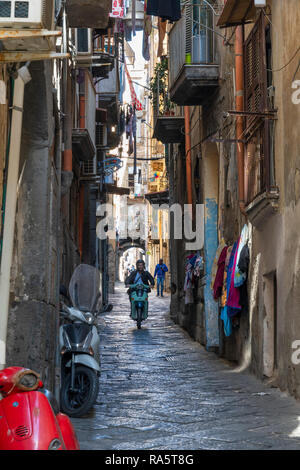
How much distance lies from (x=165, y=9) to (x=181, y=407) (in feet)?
24.4

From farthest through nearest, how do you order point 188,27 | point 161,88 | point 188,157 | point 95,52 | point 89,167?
1. point 89,167
2. point 161,88
3. point 95,52
4. point 188,157
5. point 188,27

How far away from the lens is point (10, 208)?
21.4 ft

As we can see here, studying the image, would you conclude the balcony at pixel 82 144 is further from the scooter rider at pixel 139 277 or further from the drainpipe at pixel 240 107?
the drainpipe at pixel 240 107

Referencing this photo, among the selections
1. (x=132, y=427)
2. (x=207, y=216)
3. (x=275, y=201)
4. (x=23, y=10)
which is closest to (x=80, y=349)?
(x=132, y=427)

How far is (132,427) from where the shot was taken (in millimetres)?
6621

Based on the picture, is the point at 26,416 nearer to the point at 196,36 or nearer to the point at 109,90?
the point at 196,36

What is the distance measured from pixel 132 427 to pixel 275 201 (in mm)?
3271

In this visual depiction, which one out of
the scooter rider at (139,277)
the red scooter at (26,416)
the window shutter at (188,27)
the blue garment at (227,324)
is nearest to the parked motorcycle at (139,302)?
the scooter rider at (139,277)

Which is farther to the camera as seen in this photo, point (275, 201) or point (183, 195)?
point (183, 195)

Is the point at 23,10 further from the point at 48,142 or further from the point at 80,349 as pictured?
the point at 80,349

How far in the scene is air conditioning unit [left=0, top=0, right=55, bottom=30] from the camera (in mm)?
5801

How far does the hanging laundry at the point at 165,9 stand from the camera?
1244 centimetres

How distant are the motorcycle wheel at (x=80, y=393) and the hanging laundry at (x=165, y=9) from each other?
709 centimetres

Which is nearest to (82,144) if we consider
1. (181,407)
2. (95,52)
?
(95,52)
